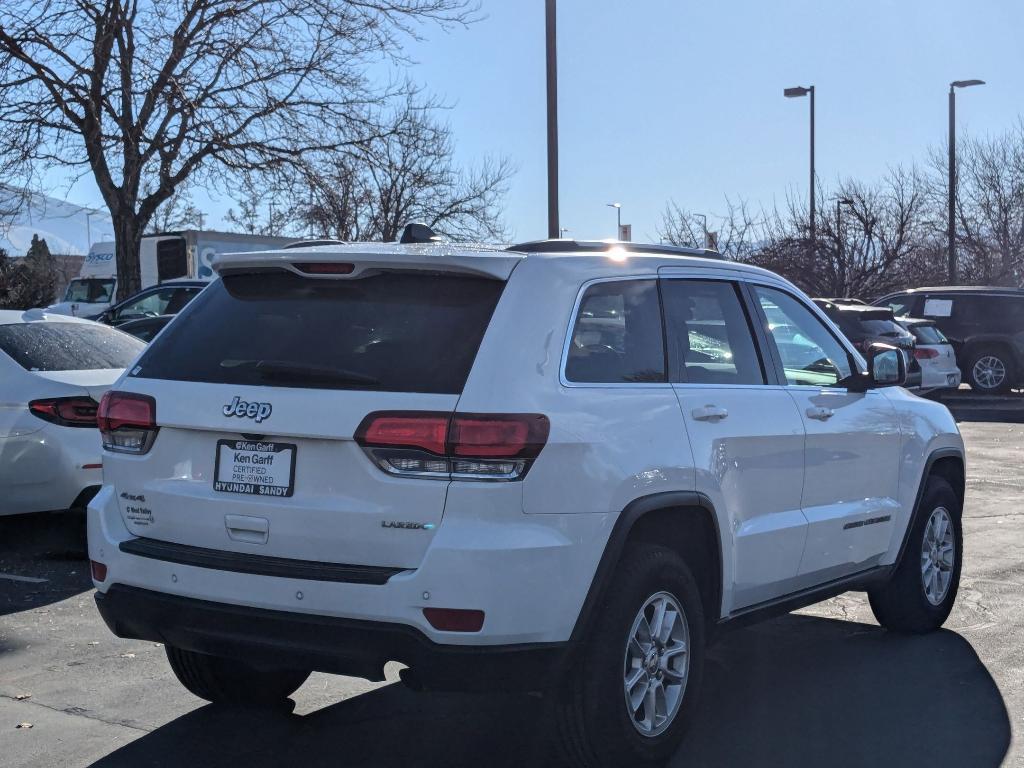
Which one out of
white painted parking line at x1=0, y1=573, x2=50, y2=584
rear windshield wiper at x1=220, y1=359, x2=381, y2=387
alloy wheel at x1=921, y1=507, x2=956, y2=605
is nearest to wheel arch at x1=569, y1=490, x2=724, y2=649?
rear windshield wiper at x1=220, y1=359, x2=381, y2=387

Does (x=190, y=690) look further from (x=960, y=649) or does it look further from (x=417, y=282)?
(x=960, y=649)

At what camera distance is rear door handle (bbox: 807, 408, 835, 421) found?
539 centimetres

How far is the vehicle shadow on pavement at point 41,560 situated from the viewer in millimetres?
7145

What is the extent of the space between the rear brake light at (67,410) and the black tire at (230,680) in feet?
10.5

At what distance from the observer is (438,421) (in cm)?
383

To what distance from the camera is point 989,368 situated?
74.2ft

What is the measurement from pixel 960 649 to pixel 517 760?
2.67 metres

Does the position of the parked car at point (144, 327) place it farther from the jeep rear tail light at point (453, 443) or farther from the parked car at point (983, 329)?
the jeep rear tail light at point (453, 443)

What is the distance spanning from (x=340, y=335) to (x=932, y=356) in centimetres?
1798

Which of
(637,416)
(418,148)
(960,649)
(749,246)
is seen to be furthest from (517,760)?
(749,246)

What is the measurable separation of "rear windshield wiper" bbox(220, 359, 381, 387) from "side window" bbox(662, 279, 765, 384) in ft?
4.05

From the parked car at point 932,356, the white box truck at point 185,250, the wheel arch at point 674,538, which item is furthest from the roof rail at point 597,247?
the white box truck at point 185,250

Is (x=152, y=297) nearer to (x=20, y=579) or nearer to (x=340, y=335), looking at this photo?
(x=20, y=579)

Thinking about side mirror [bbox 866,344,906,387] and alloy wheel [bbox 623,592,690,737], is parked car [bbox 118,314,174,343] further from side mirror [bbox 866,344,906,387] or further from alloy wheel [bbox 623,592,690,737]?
alloy wheel [bbox 623,592,690,737]
